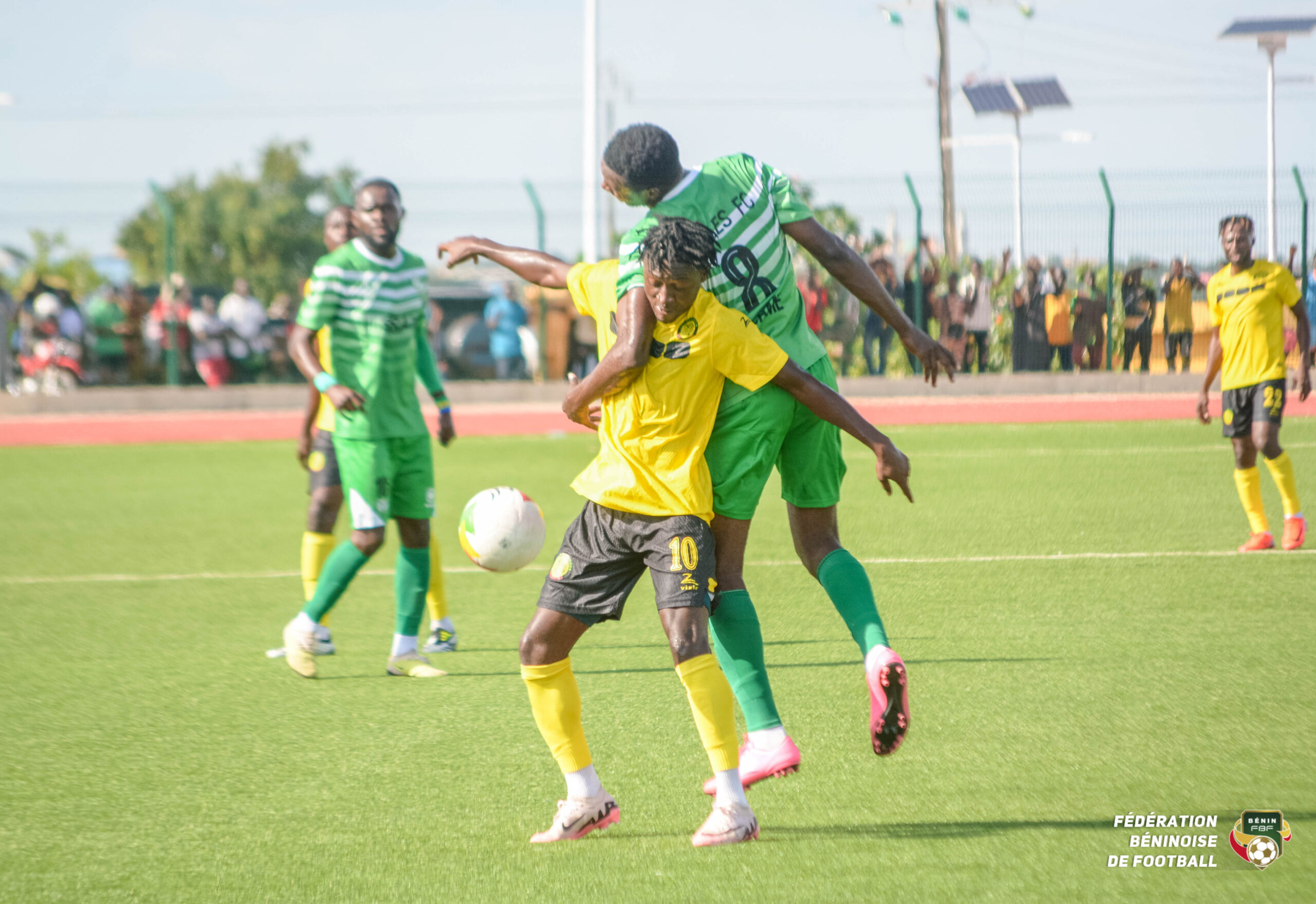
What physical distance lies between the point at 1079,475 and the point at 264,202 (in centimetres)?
4204

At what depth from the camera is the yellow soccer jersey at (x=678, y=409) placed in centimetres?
362

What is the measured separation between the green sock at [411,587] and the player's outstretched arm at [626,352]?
2.51 m

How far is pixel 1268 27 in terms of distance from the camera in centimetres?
2628

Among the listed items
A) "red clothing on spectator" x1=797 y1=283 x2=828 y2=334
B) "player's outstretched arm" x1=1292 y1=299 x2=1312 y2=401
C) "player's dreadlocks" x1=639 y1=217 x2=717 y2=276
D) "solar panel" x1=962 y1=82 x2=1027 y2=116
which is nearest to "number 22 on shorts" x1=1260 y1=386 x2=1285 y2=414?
"player's outstretched arm" x1=1292 y1=299 x2=1312 y2=401

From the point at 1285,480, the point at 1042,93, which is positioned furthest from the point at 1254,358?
the point at 1042,93

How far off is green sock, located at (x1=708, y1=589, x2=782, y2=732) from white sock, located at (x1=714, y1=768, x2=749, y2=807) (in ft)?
0.82

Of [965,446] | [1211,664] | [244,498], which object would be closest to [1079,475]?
[965,446]

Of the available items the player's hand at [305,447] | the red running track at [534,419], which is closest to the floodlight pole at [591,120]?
the red running track at [534,419]

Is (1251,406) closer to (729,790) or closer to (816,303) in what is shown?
(729,790)

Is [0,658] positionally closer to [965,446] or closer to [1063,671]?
[1063,671]

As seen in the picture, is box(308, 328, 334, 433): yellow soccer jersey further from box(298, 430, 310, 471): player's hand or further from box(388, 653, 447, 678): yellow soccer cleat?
box(388, 653, 447, 678): yellow soccer cleat

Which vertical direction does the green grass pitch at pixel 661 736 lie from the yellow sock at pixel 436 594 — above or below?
below

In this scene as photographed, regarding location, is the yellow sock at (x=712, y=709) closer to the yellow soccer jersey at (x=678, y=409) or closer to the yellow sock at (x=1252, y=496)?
the yellow soccer jersey at (x=678, y=409)

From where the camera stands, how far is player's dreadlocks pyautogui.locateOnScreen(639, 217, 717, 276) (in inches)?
137
